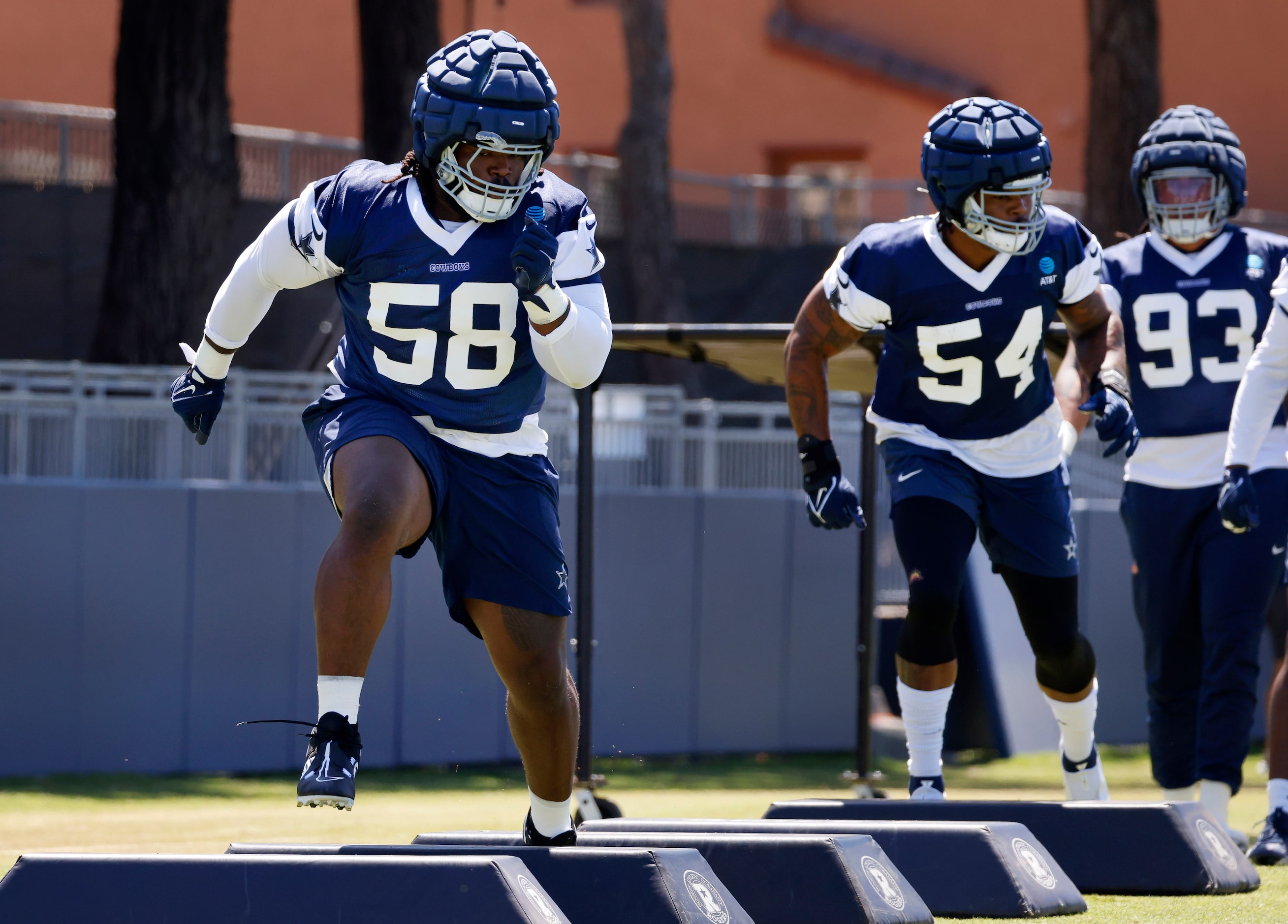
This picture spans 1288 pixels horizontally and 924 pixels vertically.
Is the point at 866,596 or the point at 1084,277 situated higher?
the point at 1084,277

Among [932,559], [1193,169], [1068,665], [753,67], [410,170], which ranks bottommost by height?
[1068,665]

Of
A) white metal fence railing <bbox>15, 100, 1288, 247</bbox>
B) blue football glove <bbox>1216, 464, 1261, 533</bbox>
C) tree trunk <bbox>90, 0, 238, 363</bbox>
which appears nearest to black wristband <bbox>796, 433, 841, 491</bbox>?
blue football glove <bbox>1216, 464, 1261, 533</bbox>

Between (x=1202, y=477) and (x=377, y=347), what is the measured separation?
10.6ft

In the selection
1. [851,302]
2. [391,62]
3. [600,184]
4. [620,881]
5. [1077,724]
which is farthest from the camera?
[600,184]

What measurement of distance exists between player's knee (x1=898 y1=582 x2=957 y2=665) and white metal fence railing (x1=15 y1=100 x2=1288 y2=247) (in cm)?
1222

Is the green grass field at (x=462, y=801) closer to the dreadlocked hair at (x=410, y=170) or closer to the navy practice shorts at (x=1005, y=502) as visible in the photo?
the navy practice shorts at (x=1005, y=502)

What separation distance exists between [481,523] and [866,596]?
3.64m

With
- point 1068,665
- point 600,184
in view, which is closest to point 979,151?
point 1068,665

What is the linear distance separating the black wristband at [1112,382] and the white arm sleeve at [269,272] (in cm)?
247

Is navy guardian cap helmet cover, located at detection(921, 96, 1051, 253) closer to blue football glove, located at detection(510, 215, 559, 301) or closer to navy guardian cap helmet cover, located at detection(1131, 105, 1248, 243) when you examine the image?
navy guardian cap helmet cover, located at detection(1131, 105, 1248, 243)

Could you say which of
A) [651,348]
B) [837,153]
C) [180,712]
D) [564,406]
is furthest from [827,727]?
[837,153]

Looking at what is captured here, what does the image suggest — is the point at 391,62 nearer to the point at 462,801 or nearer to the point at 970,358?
the point at 462,801

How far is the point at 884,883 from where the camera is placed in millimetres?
4297

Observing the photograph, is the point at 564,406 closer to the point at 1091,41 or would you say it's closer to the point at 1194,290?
the point at 1194,290
